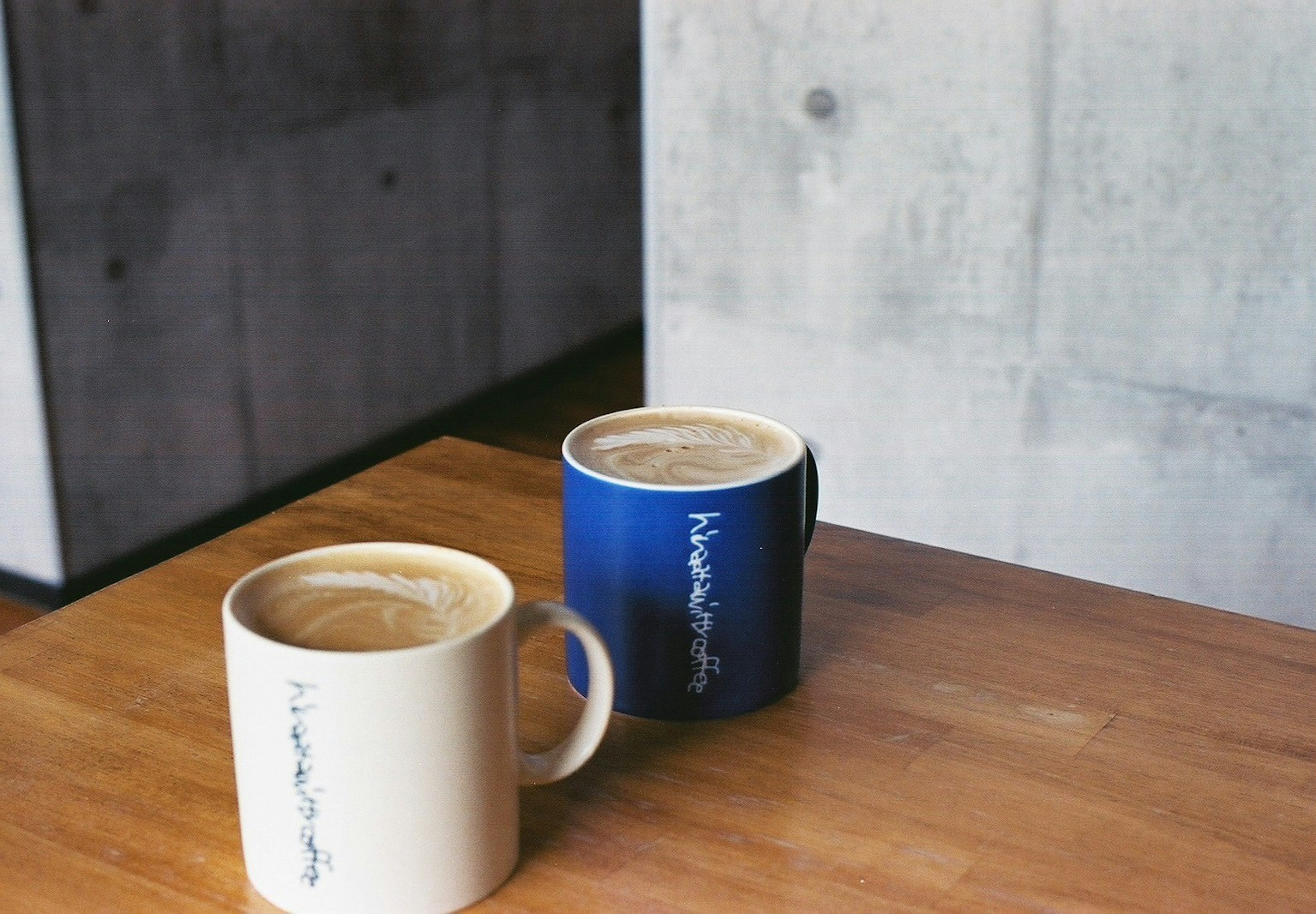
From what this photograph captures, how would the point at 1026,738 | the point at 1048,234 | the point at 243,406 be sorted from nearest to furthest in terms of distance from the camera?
the point at 1026,738, the point at 1048,234, the point at 243,406

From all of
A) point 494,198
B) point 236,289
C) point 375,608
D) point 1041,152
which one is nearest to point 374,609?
point 375,608

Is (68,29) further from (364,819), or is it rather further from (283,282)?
(364,819)

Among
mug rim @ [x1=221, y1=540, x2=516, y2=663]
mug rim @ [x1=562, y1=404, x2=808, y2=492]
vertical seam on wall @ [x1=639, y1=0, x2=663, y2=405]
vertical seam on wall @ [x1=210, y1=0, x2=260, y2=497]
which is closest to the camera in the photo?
mug rim @ [x1=221, y1=540, x2=516, y2=663]

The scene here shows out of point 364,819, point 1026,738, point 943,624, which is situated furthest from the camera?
point 943,624

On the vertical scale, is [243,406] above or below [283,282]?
below

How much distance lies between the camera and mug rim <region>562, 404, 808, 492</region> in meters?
0.66

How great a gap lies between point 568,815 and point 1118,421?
130 centimetres

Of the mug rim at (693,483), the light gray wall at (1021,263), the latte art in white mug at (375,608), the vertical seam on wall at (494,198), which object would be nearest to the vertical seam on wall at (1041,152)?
the light gray wall at (1021,263)

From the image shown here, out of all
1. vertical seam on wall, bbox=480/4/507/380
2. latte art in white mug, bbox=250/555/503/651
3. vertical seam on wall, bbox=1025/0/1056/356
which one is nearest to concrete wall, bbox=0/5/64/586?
vertical seam on wall, bbox=480/4/507/380

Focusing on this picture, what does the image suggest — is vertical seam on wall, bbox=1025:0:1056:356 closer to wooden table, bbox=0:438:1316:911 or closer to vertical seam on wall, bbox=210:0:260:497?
wooden table, bbox=0:438:1316:911

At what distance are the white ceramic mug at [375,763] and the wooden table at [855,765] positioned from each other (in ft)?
0.09

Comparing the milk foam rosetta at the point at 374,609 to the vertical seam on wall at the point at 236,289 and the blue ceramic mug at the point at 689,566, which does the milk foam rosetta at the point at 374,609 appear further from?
the vertical seam on wall at the point at 236,289

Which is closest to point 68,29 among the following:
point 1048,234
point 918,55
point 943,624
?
point 918,55

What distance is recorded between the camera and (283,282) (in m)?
2.53
